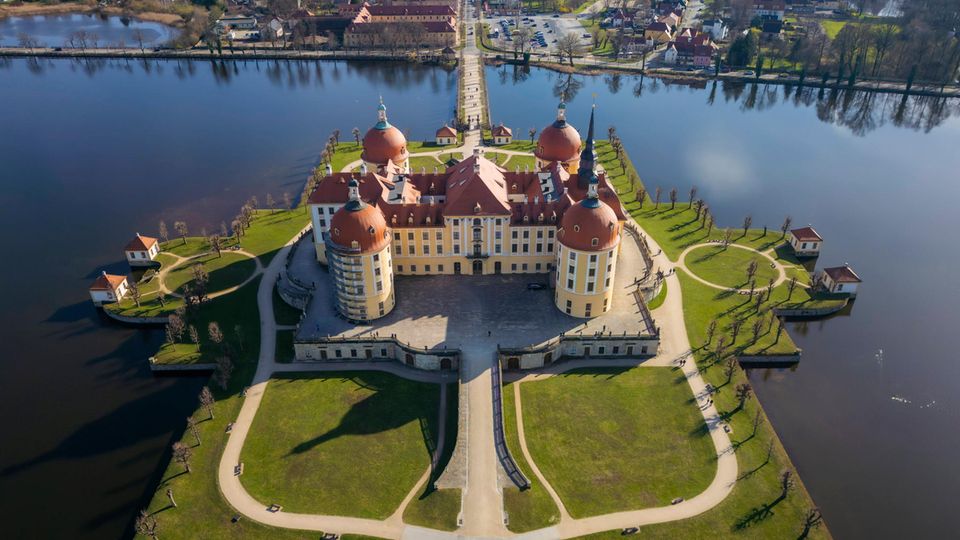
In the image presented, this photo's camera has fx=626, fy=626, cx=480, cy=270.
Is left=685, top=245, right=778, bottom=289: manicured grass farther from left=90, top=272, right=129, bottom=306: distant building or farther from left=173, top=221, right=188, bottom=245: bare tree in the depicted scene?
left=90, top=272, right=129, bottom=306: distant building

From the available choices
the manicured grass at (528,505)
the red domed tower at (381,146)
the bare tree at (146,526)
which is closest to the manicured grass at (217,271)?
the red domed tower at (381,146)

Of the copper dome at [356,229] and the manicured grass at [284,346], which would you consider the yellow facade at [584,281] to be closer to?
the copper dome at [356,229]

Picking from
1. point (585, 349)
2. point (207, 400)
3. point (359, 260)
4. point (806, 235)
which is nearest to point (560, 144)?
point (585, 349)

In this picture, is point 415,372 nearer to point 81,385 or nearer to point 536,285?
point 536,285

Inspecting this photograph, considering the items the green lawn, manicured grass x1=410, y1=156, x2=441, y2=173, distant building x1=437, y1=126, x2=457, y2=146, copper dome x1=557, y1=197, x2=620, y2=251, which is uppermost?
copper dome x1=557, y1=197, x2=620, y2=251

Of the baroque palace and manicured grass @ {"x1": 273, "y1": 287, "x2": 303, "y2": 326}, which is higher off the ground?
the baroque palace

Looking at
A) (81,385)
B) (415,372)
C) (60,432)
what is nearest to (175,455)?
(60,432)

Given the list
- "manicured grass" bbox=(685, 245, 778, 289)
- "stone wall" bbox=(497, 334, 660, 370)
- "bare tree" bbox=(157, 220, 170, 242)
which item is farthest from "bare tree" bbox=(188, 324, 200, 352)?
"manicured grass" bbox=(685, 245, 778, 289)
